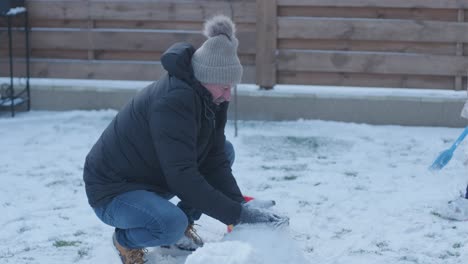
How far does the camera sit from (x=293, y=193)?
517cm

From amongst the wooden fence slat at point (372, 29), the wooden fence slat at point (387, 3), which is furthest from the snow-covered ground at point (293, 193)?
the wooden fence slat at point (387, 3)

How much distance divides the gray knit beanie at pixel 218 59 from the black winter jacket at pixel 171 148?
6 centimetres

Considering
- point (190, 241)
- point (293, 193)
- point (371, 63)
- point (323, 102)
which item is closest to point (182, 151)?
point (190, 241)

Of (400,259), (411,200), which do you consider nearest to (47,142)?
(411,200)

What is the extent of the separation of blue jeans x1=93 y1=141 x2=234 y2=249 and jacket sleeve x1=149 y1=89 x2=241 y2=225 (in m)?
0.16

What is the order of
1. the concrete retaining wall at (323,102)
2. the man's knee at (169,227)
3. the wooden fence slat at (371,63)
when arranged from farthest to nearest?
the wooden fence slat at (371,63) → the concrete retaining wall at (323,102) → the man's knee at (169,227)

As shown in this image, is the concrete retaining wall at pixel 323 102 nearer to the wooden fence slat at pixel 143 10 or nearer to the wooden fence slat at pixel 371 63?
the wooden fence slat at pixel 371 63

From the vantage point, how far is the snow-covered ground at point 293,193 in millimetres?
4090

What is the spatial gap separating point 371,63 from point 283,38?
0.84 metres

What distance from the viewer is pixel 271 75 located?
24.0 feet

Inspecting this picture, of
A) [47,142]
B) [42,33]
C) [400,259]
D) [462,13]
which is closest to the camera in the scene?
[400,259]

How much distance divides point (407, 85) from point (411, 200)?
2422 millimetres

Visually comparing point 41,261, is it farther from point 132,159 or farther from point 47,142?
point 47,142

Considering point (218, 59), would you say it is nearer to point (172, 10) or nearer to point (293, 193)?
point (293, 193)
